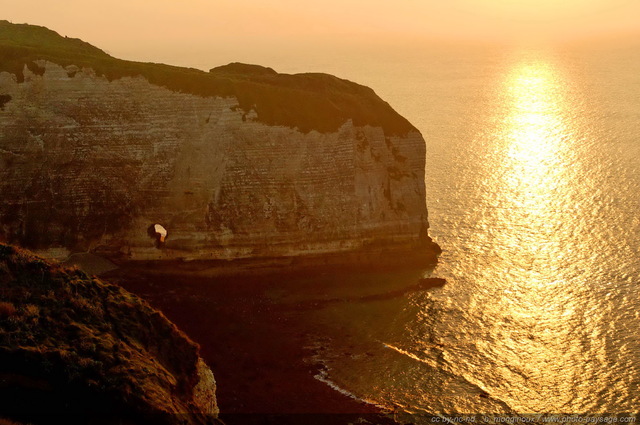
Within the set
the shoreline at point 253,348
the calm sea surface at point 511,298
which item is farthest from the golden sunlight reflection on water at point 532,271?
the shoreline at point 253,348

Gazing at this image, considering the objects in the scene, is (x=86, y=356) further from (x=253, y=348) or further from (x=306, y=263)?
(x=306, y=263)

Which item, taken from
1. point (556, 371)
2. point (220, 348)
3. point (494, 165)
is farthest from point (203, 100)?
point (494, 165)

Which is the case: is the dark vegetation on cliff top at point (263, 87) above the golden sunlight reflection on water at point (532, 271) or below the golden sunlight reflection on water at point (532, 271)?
above

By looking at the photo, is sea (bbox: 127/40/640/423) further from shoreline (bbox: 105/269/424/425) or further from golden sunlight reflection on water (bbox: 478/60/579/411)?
shoreline (bbox: 105/269/424/425)

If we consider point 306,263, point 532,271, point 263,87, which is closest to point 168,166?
point 263,87

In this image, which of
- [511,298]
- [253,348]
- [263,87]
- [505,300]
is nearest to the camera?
[253,348]

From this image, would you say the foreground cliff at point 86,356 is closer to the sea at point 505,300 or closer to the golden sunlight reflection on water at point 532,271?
the sea at point 505,300

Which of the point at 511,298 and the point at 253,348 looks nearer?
the point at 253,348
